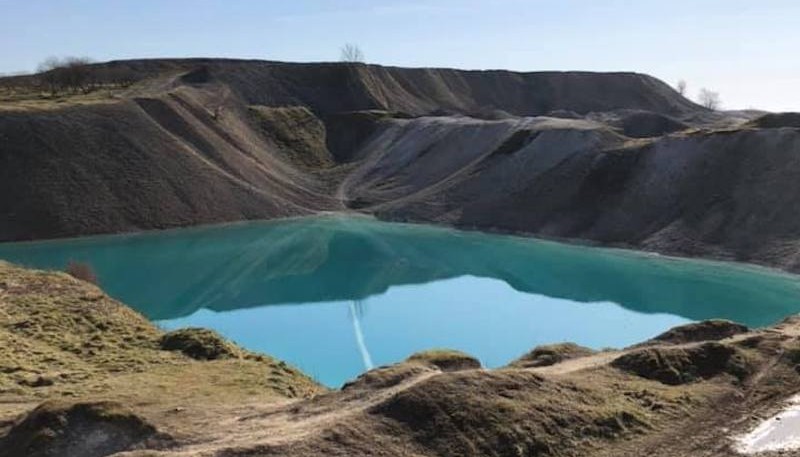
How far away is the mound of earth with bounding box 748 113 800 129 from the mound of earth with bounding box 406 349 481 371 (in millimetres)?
58583

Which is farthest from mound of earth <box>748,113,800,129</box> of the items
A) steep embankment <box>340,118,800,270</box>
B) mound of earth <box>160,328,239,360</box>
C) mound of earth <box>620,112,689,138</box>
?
mound of earth <box>160,328,239,360</box>

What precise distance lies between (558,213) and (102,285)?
129ft

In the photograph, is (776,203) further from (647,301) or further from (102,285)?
(102,285)

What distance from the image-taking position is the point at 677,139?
74.0m

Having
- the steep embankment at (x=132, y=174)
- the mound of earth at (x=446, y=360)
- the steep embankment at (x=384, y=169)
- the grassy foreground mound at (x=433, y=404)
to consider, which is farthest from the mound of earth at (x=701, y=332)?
the steep embankment at (x=132, y=174)

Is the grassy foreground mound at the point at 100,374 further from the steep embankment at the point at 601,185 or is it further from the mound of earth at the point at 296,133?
the mound of earth at the point at 296,133

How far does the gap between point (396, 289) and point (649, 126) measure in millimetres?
55426

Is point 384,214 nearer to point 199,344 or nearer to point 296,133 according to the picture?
point 296,133

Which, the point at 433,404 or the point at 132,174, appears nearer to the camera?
the point at 433,404

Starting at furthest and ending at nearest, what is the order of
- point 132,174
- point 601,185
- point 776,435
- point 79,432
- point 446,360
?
point 132,174 < point 601,185 < point 446,360 < point 776,435 < point 79,432

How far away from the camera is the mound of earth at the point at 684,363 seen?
21.4m

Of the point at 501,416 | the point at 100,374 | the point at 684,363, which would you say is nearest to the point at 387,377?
the point at 501,416

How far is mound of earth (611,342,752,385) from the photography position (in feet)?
70.1

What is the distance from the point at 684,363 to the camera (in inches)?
861
